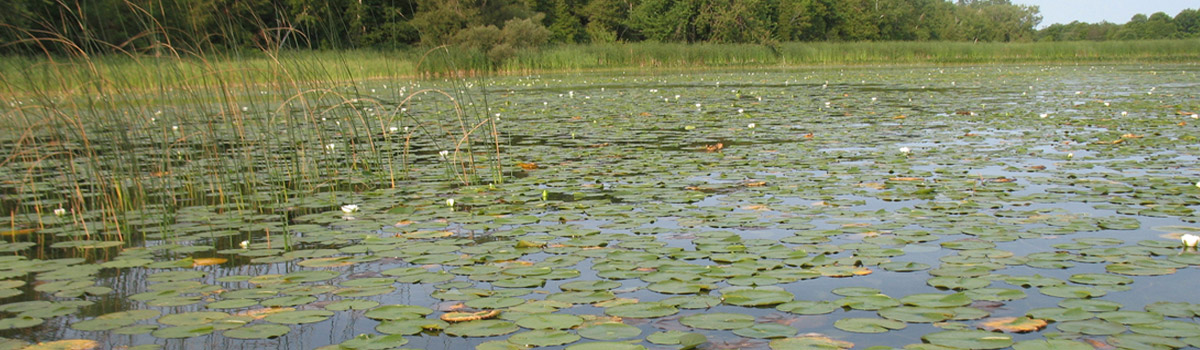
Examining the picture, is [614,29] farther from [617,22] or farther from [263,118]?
[263,118]

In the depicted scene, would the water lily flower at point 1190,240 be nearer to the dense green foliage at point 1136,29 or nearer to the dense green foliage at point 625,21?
the dense green foliage at point 625,21

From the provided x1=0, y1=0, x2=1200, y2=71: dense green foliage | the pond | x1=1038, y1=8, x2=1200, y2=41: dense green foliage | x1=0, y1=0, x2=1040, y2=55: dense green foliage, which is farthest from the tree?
the pond

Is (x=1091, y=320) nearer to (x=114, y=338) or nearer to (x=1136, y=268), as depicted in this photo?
(x=1136, y=268)

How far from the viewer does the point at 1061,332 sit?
231cm

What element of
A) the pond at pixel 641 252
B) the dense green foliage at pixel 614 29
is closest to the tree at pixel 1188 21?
the dense green foliage at pixel 614 29

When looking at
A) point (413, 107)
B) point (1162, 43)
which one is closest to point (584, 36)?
point (1162, 43)

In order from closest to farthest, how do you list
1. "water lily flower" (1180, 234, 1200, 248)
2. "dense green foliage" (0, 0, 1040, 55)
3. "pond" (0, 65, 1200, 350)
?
"pond" (0, 65, 1200, 350) < "water lily flower" (1180, 234, 1200, 248) < "dense green foliage" (0, 0, 1040, 55)

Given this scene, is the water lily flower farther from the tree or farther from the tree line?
the tree

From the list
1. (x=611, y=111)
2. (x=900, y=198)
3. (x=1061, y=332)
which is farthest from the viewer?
(x=611, y=111)

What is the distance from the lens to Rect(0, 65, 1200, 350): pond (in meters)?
2.44

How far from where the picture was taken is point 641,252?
11.0 ft

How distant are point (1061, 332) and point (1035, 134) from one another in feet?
18.3

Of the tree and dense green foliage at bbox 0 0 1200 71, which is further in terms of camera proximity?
the tree

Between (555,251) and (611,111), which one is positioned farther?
(611,111)
